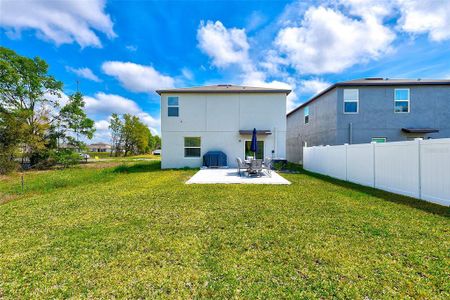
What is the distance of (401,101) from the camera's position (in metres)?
14.1

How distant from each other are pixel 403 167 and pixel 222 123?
35.4 ft

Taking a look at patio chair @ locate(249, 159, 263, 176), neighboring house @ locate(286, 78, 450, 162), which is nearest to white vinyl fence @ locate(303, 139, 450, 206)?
patio chair @ locate(249, 159, 263, 176)

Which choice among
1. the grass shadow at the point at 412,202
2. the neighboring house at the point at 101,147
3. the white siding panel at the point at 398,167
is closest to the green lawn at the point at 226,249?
the grass shadow at the point at 412,202

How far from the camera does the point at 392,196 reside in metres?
6.67

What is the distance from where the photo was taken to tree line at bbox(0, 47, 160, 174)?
51.1ft

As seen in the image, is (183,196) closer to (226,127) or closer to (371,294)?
(371,294)

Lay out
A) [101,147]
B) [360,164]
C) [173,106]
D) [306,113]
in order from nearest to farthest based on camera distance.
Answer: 1. [360,164]
2. [173,106]
3. [306,113]
4. [101,147]

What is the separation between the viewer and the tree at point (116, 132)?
47.7m

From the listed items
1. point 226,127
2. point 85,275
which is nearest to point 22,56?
point 226,127

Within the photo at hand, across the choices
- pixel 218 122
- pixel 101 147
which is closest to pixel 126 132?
pixel 218 122

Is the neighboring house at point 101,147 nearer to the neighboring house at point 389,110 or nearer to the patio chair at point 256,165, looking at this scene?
the patio chair at point 256,165

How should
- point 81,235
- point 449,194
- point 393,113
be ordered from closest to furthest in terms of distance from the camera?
point 81,235 < point 449,194 < point 393,113

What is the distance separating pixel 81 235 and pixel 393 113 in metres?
18.5

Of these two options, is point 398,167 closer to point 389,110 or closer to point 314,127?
point 389,110
